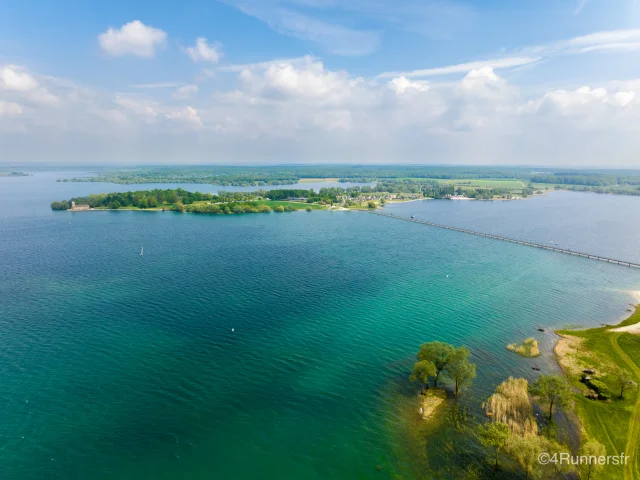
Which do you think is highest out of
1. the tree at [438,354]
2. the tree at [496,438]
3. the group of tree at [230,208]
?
the group of tree at [230,208]

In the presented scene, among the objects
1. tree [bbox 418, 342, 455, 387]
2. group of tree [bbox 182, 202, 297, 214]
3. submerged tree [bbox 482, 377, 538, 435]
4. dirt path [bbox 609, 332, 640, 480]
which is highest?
group of tree [bbox 182, 202, 297, 214]

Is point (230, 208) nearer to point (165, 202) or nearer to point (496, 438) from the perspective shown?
point (165, 202)

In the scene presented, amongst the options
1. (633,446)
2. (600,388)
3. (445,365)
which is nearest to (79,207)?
(445,365)

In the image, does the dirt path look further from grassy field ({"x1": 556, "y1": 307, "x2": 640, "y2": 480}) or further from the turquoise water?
the turquoise water

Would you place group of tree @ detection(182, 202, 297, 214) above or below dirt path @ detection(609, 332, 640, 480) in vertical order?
above

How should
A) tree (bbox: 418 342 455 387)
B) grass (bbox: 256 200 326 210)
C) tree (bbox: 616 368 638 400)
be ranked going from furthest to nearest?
grass (bbox: 256 200 326 210) < tree (bbox: 418 342 455 387) < tree (bbox: 616 368 638 400)

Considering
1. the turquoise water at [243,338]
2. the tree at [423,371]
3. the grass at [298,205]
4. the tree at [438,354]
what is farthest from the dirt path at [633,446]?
the grass at [298,205]

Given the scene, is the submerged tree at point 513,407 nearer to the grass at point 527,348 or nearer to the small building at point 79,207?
the grass at point 527,348

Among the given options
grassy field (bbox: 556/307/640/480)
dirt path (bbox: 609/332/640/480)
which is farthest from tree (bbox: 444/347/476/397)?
dirt path (bbox: 609/332/640/480)
